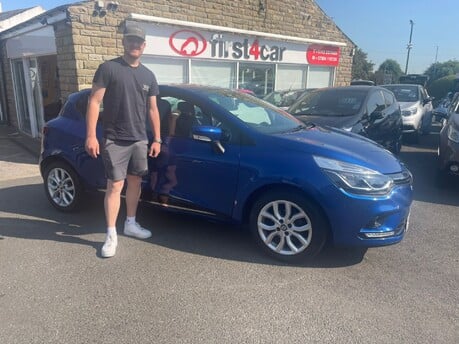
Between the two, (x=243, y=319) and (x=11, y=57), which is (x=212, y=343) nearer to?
(x=243, y=319)

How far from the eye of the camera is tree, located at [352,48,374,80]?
5712cm

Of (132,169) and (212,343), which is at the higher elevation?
(132,169)

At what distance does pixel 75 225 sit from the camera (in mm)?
4391

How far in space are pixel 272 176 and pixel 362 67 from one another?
64.4 meters

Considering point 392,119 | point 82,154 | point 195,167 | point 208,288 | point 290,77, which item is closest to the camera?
point 208,288

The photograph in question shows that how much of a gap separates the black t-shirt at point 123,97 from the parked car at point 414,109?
819 centimetres

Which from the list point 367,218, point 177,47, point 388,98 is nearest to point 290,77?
point 177,47

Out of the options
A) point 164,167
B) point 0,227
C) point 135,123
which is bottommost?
point 0,227

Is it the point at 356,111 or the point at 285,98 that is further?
the point at 285,98

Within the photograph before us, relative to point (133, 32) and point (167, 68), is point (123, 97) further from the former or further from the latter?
point (167, 68)

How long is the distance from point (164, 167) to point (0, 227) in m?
2.05

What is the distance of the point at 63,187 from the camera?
468 centimetres

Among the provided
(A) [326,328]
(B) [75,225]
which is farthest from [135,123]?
(A) [326,328]

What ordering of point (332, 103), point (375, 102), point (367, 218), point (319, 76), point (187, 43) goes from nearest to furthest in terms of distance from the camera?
1. point (367, 218)
2. point (332, 103)
3. point (375, 102)
4. point (187, 43)
5. point (319, 76)
